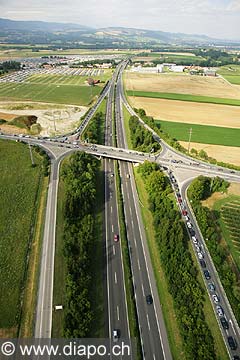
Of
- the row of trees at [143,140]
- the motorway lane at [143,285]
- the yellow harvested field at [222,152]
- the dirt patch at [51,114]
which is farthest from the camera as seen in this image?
the dirt patch at [51,114]

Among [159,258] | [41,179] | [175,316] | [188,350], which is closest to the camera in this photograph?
[188,350]

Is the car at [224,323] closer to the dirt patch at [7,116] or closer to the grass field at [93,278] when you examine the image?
the grass field at [93,278]

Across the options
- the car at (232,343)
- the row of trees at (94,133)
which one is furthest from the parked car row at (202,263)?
the row of trees at (94,133)

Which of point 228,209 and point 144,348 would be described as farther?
point 228,209

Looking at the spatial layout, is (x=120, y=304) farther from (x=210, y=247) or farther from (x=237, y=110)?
(x=237, y=110)

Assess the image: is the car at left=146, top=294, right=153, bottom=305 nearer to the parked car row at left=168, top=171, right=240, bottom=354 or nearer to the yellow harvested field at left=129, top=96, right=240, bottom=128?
the parked car row at left=168, top=171, right=240, bottom=354

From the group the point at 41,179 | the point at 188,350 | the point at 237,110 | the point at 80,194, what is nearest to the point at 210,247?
the point at 188,350
